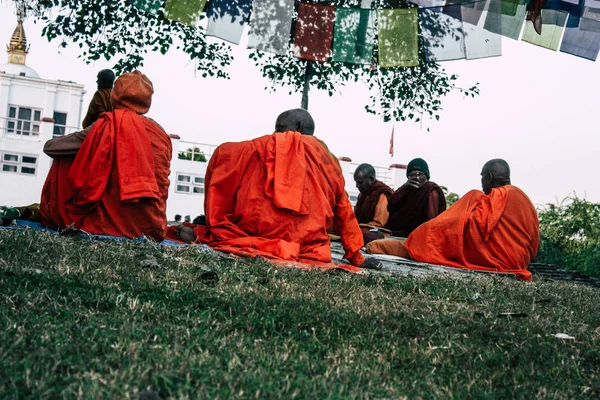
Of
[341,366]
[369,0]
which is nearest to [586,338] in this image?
[341,366]

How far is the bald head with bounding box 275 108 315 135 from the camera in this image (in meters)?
6.56

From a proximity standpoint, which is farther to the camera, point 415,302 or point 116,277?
point 415,302

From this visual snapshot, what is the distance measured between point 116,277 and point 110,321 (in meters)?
0.92

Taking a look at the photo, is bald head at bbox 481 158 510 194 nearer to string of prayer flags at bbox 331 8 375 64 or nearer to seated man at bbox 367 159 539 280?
seated man at bbox 367 159 539 280

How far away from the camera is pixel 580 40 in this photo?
28.0 ft

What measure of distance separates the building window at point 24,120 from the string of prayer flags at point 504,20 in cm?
2724

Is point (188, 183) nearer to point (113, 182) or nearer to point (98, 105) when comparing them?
point (98, 105)

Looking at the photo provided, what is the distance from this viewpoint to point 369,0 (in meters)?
9.39

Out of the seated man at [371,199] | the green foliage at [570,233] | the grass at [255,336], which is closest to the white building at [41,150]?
the green foliage at [570,233]

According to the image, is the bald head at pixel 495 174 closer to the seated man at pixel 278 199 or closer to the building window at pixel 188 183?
the seated man at pixel 278 199

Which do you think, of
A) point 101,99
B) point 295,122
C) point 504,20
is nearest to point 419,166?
point 504,20

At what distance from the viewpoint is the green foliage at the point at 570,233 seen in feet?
43.2

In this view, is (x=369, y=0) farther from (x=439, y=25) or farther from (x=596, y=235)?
(x=596, y=235)

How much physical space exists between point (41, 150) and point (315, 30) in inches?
891
